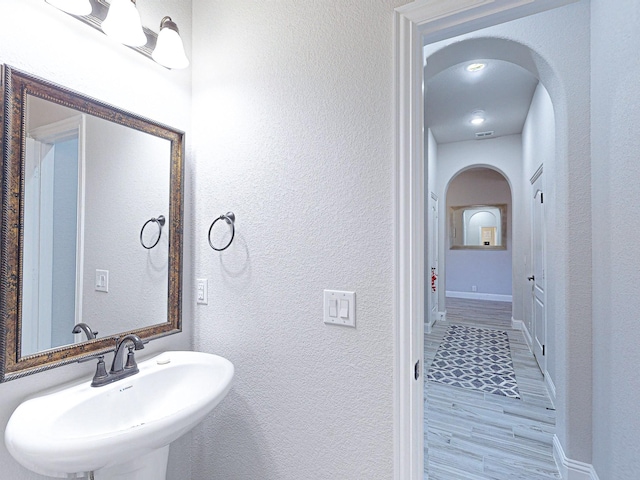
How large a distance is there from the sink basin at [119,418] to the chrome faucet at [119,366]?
0.02 m

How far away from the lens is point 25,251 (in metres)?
0.97

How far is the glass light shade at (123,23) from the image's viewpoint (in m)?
1.08

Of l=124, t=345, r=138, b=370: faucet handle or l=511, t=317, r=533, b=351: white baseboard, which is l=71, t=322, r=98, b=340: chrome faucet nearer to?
l=124, t=345, r=138, b=370: faucet handle

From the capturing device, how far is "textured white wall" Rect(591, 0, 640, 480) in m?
1.17

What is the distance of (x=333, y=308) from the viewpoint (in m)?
1.15

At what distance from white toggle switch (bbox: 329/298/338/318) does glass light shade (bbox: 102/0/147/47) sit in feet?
3.78

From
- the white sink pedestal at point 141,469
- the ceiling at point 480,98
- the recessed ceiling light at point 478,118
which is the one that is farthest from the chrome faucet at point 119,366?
the recessed ceiling light at point 478,118

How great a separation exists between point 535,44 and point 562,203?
918mm

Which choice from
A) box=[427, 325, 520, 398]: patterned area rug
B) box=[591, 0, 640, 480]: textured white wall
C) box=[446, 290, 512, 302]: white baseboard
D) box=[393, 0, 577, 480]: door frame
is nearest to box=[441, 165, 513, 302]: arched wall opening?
box=[446, 290, 512, 302]: white baseboard

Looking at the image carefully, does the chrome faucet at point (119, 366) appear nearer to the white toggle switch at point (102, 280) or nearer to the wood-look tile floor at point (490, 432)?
the white toggle switch at point (102, 280)

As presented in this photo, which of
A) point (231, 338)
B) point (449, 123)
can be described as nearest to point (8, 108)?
point (231, 338)

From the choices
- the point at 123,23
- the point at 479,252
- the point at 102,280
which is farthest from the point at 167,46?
the point at 479,252

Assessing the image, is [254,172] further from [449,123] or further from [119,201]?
[449,123]

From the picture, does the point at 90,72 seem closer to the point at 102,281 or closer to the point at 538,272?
the point at 102,281
